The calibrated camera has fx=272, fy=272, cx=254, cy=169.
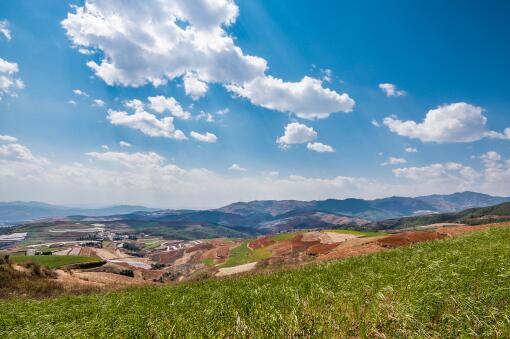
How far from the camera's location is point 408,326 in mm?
5391

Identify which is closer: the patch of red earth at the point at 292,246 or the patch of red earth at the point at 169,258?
the patch of red earth at the point at 292,246

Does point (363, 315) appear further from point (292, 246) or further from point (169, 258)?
point (169, 258)

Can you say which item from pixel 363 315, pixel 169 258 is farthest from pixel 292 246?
pixel 169 258

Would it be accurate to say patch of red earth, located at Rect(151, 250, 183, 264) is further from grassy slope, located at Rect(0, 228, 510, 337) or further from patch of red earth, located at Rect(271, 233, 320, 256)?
grassy slope, located at Rect(0, 228, 510, 337)

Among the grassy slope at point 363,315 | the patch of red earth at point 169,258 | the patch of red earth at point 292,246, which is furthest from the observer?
the patch of red earth at point 169,258

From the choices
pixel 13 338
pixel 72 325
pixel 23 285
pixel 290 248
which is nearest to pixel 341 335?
pixel 72 325

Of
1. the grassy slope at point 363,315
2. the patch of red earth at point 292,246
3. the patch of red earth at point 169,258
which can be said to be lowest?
the patch of red earth at point 169,258

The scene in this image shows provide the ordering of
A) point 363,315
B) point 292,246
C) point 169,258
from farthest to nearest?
point 169,258 < point 292,246 < point 363,315

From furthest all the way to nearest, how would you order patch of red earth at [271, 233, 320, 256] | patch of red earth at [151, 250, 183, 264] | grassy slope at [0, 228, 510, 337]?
1. patch of red earth at [151, 250, 183, 264]
2. patch of red earth at [271, 233, 320, 256]
3. grassy slope at [0, 228, 510, 337]

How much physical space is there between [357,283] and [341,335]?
4.26m

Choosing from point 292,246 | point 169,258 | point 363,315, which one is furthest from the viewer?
point 169,258

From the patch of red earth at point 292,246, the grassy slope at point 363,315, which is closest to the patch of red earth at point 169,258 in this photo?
the patch of red earth at point 292,246

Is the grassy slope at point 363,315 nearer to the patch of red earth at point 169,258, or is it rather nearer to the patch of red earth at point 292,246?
the patch of red earth at point 292,246

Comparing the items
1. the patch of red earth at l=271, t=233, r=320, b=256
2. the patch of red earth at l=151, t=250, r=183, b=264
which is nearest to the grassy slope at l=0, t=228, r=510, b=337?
the patch of red earth at l=271, t=233, r=320, b=256
